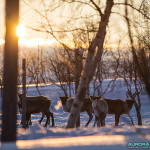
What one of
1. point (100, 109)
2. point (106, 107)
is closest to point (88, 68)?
point (100, 109)

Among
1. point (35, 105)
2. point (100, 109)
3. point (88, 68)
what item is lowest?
point (100, 109)

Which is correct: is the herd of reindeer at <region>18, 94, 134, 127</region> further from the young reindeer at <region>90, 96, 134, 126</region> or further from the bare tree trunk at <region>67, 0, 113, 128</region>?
the bare tree trunk at <region>67, 0, 113, 128</region>

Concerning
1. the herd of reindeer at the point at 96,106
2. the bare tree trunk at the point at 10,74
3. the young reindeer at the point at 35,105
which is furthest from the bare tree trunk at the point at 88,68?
the young reindeer at the point at 35,105

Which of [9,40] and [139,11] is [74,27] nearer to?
[139,11]

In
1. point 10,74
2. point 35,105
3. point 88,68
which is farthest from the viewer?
point 35,105

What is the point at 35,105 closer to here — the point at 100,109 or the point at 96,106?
the point at 96,106

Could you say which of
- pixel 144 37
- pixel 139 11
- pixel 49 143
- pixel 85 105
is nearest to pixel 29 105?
pixel 85 105

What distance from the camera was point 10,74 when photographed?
20.0 ft

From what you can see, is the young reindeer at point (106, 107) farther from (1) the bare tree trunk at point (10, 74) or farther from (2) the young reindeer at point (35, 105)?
(1) the bare tree trunk at point (10, 74)

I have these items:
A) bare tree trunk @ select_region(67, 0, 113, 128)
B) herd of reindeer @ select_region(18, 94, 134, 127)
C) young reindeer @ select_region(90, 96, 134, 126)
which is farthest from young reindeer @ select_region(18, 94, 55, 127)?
bare tree trunk @ select_region(67, 0, 113, 128)

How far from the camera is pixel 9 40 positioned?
20.4 ft

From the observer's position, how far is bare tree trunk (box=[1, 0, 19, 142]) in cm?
602

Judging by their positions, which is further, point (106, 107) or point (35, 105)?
point (35, 105)

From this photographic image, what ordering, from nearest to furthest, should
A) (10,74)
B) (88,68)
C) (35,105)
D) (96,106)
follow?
(10,74)
(88,68)
(96,106)
(35,105)
